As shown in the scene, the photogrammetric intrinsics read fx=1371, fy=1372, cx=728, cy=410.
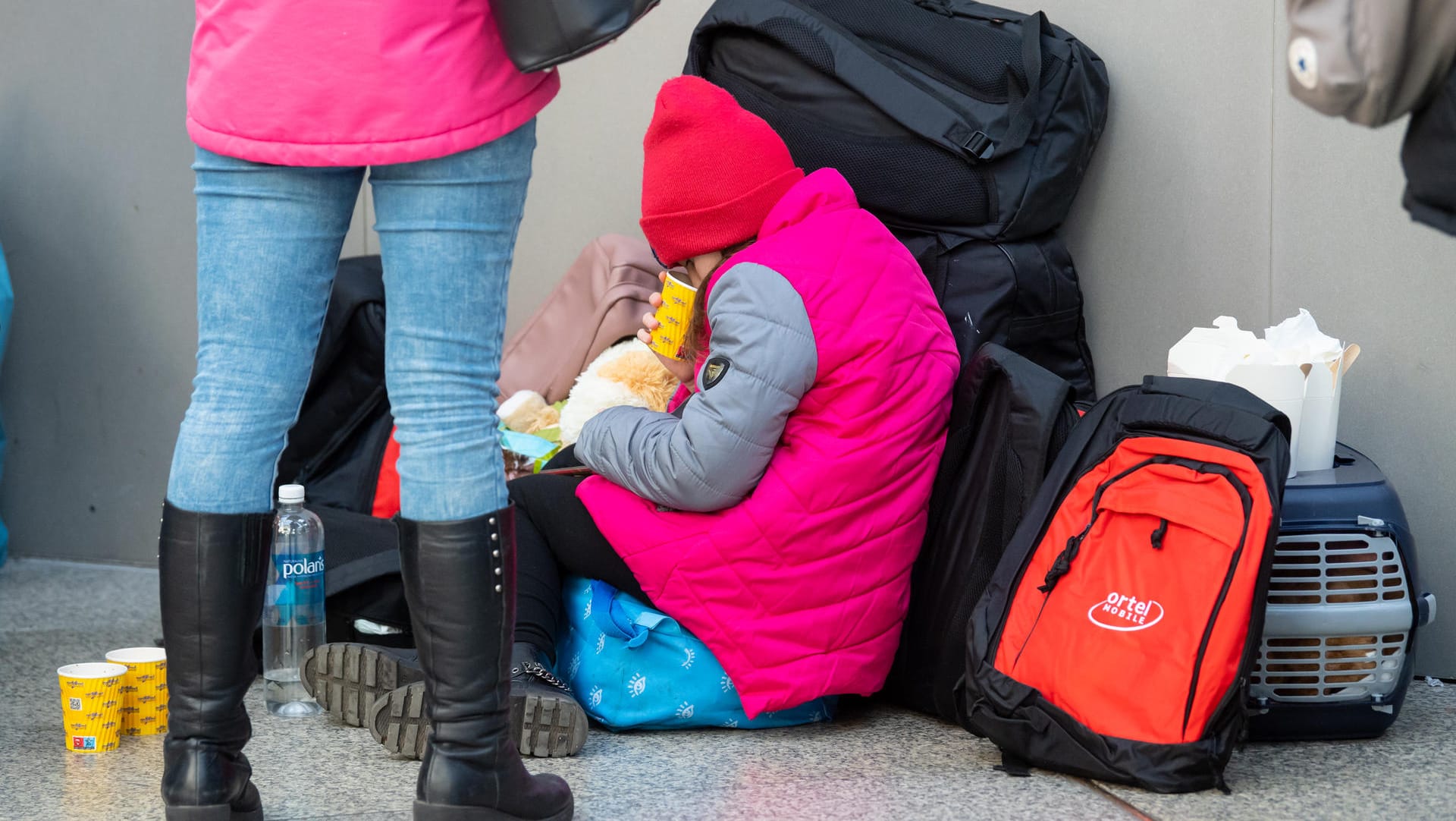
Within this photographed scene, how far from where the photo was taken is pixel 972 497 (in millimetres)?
2131

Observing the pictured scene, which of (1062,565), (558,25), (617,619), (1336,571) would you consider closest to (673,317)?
(617,619)

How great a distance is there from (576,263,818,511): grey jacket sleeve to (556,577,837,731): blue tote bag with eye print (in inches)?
8.2

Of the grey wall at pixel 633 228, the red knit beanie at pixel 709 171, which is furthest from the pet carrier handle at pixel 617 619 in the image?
the grey wall at pixel 633 228

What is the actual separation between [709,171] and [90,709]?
1.21m

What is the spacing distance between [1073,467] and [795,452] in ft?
1.32

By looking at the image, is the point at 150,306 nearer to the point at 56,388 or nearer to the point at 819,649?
→ the point at 56,388

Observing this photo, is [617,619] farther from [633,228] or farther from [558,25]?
[633,228]

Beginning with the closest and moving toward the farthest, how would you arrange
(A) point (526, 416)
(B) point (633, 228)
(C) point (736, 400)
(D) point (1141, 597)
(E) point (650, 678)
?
(D) point (1141, 597) → (C) point (736, 400) → (E) point (650, 678) → (A) point (526, 416) → (B) point (633, 228)

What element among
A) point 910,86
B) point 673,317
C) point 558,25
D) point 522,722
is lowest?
point 522,722

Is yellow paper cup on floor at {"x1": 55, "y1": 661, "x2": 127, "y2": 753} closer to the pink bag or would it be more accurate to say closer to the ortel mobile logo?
the pink bag

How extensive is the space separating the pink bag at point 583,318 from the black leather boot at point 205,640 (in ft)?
4.38

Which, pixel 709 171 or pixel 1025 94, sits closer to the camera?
pixel 709 171

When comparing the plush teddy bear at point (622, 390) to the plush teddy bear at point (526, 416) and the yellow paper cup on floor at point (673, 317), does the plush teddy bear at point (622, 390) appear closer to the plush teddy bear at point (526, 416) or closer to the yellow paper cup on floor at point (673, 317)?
the plush teddy bear at point (526, 416)

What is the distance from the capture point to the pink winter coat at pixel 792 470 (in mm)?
1977
